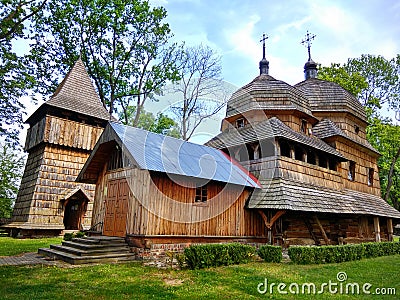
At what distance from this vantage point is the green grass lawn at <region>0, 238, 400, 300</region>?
6.27m

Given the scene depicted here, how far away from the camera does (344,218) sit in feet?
59.5

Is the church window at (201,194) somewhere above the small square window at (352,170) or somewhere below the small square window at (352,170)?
below

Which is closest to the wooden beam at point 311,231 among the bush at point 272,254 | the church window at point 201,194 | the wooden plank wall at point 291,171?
the wooden plank wall at point 291,171

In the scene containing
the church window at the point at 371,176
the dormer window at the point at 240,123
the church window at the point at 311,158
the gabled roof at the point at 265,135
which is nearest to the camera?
the gabled roof at the point at 265,135

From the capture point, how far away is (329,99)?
21297 millimetres

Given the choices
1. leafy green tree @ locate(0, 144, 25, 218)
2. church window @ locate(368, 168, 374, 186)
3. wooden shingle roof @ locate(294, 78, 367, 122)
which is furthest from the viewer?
leafy green tree @ locate(0, 144, 25, 218)

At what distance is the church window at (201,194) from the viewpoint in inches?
490

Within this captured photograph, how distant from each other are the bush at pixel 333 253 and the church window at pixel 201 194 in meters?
3.78

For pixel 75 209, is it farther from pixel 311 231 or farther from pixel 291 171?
pixel 311 231

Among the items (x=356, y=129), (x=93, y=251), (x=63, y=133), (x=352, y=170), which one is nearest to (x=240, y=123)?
(x=352, y=170)

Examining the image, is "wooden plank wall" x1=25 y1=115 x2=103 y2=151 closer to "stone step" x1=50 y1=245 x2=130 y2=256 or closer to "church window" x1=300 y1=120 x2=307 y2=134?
"stone step" x1=50 y1=245 x2=130 y2=256

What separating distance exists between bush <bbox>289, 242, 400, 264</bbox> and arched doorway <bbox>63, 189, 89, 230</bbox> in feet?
48.5

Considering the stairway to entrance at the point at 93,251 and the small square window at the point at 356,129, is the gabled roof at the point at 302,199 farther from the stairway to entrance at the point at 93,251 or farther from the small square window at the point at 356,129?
the small square window at the point at 356,129

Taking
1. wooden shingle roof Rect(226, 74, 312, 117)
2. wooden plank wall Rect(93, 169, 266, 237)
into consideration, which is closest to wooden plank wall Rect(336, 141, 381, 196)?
wooden shingle roof Rect(226, 74, 312, 117)
